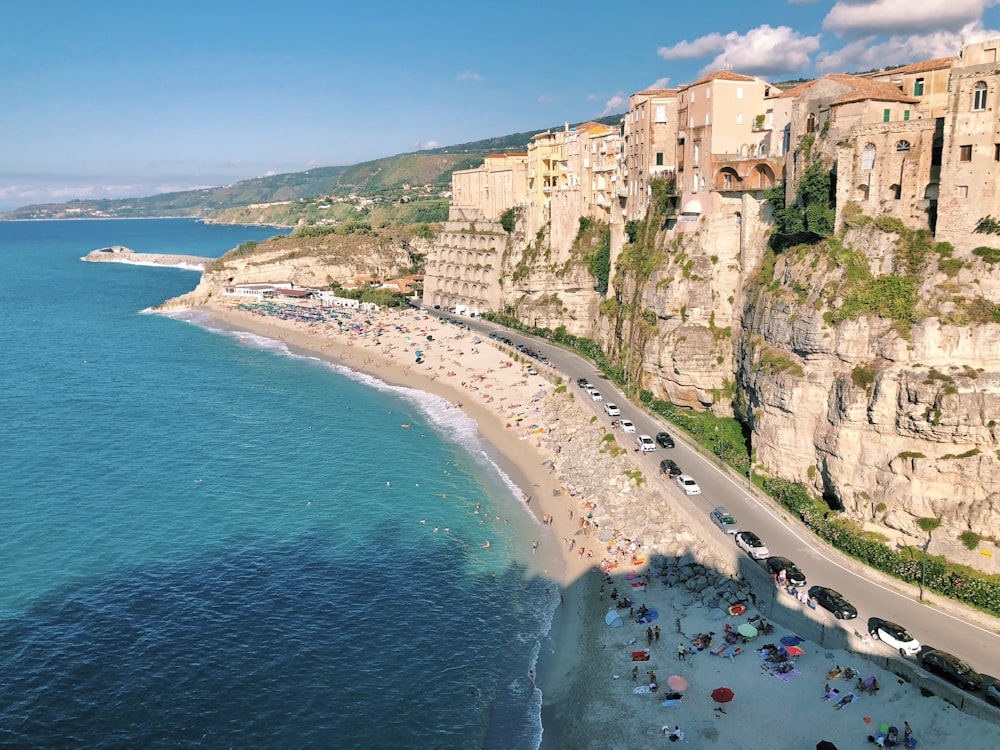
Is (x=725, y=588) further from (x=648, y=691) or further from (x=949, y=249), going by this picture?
(x=949, y=249)

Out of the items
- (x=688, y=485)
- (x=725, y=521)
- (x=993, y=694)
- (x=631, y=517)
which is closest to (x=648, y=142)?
(x=688, y=485)

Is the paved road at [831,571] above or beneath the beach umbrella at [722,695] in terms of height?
above

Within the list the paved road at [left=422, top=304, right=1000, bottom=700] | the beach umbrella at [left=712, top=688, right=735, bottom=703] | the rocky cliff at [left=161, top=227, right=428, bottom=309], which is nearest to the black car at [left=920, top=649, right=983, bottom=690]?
the paved road at [left=422, top=304, right=1000, bottom=700]

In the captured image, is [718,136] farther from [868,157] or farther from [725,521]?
[725,521]

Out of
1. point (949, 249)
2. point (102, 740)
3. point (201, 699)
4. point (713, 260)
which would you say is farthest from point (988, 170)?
point (102, 740)

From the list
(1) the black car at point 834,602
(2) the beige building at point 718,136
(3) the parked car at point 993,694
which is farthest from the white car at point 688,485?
(2) the beige building at point 718,136

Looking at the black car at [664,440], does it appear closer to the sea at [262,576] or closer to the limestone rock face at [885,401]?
the limestone rock face at [885,401]
